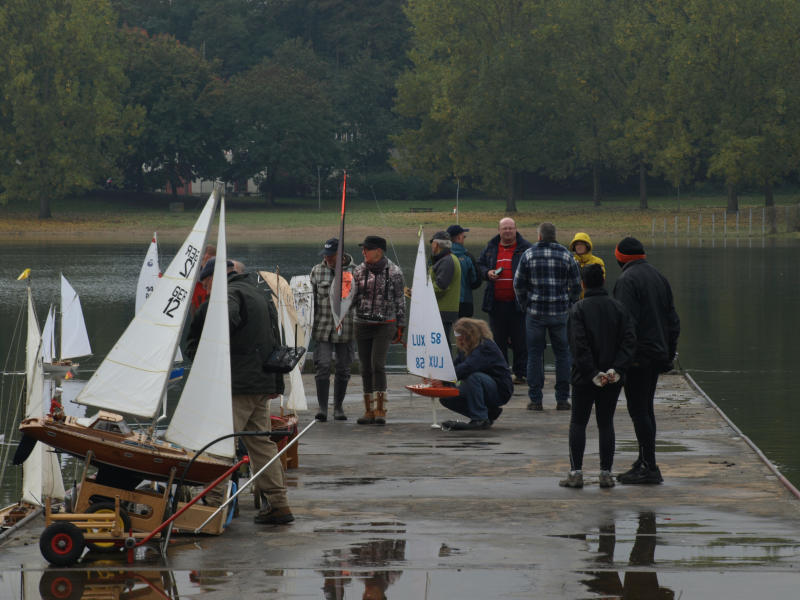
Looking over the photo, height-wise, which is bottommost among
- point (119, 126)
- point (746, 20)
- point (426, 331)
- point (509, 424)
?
point (509, 424)

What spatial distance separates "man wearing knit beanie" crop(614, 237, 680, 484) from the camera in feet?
34.3

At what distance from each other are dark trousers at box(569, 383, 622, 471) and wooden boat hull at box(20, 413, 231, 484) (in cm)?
281

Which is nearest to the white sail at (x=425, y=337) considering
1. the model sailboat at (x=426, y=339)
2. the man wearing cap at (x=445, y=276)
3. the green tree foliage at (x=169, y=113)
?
the model sailboat at (x=426, y=339)

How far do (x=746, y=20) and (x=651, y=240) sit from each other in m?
18.5

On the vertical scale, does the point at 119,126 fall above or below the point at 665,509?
above

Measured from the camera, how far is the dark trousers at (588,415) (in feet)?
33.5

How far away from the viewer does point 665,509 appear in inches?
378

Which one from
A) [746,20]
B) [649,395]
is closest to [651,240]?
[746,20]

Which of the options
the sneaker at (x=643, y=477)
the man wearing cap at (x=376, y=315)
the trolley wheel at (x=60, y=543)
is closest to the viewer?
the trolley wheel at (x=60, y=543)

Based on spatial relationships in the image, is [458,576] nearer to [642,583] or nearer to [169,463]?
[642,583]

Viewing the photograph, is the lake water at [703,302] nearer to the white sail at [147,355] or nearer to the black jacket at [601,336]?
the black jacket at [601,336]

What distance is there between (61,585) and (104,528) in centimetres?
52

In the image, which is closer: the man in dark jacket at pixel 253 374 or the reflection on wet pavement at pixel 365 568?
the reflection on wet pavement at pixel 365 568

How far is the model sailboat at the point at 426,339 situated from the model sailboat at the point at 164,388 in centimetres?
490
